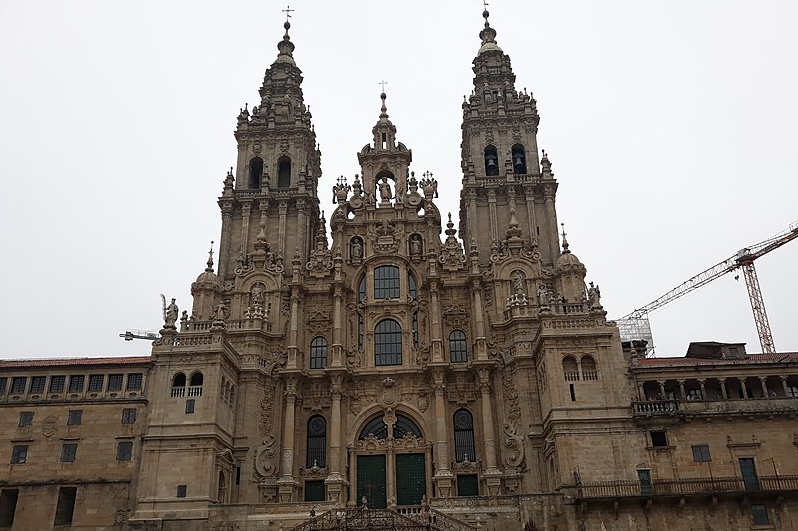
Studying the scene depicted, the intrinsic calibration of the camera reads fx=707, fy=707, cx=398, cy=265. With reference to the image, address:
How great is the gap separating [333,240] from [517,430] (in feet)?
64.5

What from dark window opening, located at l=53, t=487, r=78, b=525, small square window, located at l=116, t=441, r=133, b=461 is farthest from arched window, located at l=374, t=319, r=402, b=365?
dark window opening, located at l=53, t=487, r=78, b=525

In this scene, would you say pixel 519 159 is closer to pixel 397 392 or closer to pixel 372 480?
pixel 397 392

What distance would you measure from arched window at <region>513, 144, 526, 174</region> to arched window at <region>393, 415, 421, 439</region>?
2150cm

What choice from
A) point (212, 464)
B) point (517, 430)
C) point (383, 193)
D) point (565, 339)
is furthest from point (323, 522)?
point (383, 193)

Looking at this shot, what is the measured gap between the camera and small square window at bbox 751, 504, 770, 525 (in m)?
38.2

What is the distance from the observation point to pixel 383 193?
5538 cm

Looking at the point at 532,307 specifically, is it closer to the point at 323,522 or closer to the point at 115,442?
the point at 323,522

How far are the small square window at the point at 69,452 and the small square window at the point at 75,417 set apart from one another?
126 centimetres

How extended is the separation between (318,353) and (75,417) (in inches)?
Answer: 638

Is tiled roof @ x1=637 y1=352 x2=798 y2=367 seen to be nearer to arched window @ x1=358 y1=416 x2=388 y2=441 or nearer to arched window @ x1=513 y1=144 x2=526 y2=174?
arched window @ x1=358 y1=416 x2=388 y2=441

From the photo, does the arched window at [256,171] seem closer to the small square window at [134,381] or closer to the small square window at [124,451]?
the small square window at [134,381]

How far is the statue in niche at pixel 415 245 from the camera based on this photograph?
5328 cm

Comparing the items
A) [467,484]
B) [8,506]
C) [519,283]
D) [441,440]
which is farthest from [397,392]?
[8,506]

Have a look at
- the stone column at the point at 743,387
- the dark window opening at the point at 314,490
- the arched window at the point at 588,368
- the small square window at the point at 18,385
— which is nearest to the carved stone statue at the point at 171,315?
the small square window at the point at 18,385
